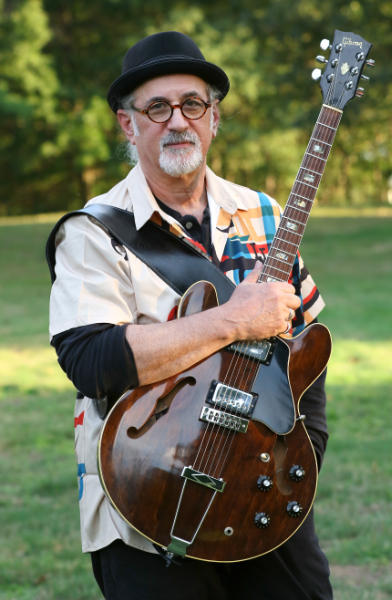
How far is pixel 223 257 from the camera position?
252 cm

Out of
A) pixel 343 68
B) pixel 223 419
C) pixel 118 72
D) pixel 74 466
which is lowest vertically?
pixel 74 466

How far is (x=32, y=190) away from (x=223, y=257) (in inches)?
1443

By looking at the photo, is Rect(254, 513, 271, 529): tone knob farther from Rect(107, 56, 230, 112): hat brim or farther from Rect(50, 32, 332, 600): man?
Rect(107, 56, 230, 112): hat brim

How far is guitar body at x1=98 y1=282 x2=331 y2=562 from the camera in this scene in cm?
217

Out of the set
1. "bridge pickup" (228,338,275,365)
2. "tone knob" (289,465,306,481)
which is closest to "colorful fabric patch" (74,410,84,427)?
"bridge pickup" (228,338,275,365)

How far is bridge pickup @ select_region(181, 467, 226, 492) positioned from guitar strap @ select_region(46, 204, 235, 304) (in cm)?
51

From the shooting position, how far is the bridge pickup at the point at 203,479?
86.3 inches

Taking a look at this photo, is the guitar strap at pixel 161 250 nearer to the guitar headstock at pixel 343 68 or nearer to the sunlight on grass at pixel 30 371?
the guitar headstock at pixel 343 68

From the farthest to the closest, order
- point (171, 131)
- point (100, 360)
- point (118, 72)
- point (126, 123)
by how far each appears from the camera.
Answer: point (118, 72), point (126, 123), point (171, 131), point (100, 360)

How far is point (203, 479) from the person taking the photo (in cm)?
220

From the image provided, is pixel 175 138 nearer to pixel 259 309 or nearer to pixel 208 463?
pixel 259 309

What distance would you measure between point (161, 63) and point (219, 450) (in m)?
1.19

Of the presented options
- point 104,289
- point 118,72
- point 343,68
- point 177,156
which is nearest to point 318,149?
point 343,68

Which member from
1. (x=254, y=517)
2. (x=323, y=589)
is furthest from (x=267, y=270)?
(x=323, y=589)
